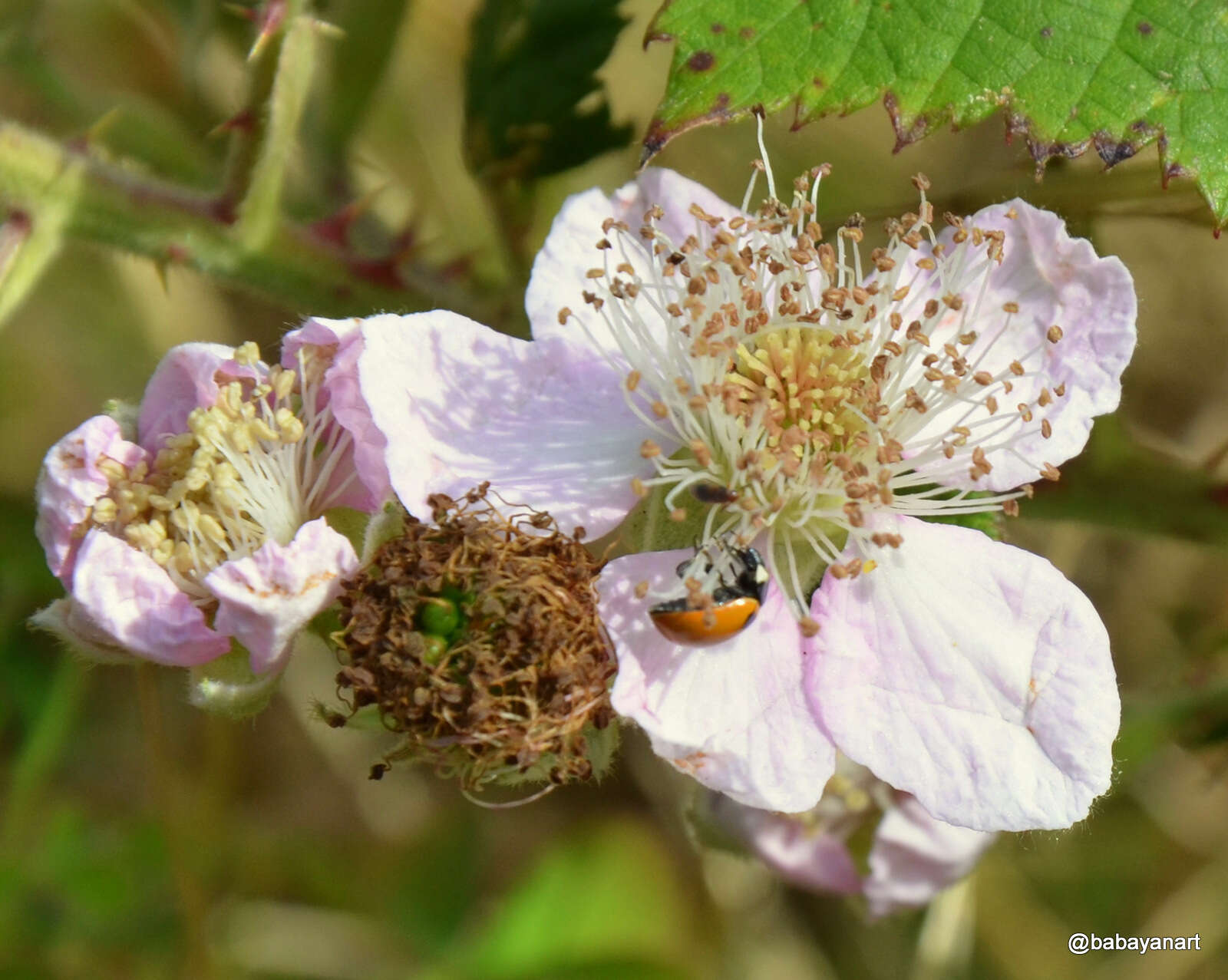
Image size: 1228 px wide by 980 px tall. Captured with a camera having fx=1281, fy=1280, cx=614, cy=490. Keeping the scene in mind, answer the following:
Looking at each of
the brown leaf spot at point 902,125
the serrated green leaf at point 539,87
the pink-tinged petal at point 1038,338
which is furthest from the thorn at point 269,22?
the pink-tinged petal at point 1038,338

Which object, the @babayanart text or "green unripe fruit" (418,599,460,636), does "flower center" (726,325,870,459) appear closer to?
"green unripe fruit" (418,599,460,636)

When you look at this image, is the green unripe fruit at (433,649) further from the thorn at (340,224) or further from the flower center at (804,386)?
the thorn at (340,224)

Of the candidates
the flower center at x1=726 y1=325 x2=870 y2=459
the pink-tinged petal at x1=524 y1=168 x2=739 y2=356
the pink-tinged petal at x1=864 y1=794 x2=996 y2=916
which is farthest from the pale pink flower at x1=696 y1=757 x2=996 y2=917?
the pink-tinged petal at x1=524 y1=168 x2=739 y2=356

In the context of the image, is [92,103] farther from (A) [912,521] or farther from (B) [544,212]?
(A) [912,521]

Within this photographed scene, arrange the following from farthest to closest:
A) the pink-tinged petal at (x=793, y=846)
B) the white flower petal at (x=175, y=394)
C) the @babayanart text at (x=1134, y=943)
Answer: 1. the @babayanart text at (x=1134, y=943)
2. the pink-tinged petal at (x=793, y=846)
3. the white flower petal at (x=175, y=394)

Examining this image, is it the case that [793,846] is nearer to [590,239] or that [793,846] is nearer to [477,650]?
[477,650]
